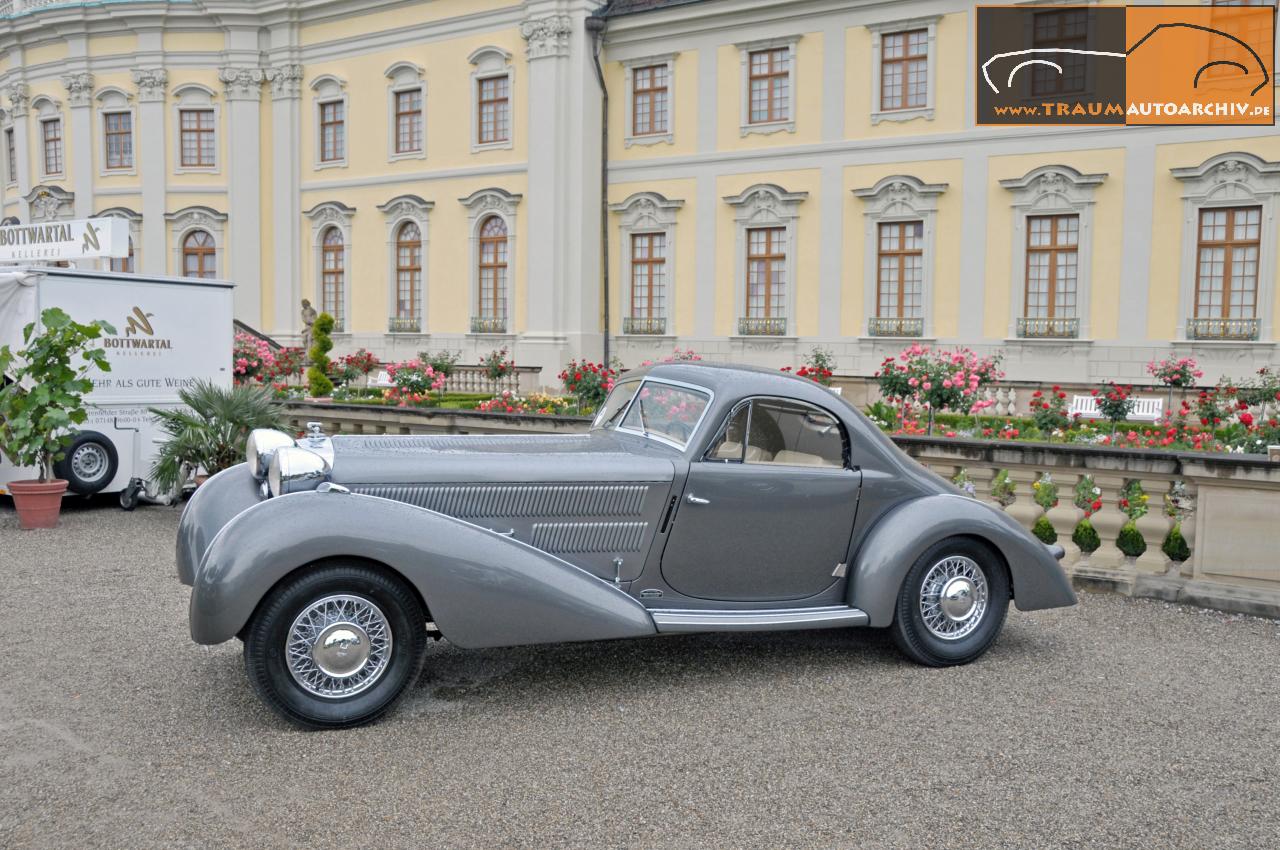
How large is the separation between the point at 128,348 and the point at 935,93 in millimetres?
16791

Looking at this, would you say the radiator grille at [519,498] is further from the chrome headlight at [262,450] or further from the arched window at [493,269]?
the arched window at [493,269]

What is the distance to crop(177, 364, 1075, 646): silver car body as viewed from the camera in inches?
162

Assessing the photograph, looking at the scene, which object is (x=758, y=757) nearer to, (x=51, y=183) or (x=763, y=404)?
(x=763, y=404)

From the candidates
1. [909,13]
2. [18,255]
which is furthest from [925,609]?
[909,13]

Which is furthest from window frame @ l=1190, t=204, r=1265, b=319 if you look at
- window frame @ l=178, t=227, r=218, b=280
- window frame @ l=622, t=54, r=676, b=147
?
window frame @ l=178, t=227, r=218, b=280

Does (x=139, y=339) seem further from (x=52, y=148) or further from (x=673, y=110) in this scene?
(x=52, y=148)

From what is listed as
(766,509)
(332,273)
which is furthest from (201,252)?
(766,509)

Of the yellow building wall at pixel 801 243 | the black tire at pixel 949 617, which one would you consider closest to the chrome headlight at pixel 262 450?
the black tire at pixel 949 617

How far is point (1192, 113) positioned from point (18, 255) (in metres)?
18.5

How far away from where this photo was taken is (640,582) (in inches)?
185

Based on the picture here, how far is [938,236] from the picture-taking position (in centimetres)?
2162

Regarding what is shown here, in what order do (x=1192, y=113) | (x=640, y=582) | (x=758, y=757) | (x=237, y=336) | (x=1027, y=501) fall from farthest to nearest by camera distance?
(x=1192, y=113) → (x=237, y=336) → (x=1027, y=501) → (x=640, y=582) → (x=758, y=757)

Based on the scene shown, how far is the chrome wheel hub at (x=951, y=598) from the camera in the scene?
5043 mm

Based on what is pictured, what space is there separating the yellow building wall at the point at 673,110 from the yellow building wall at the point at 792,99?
25.5 inches
